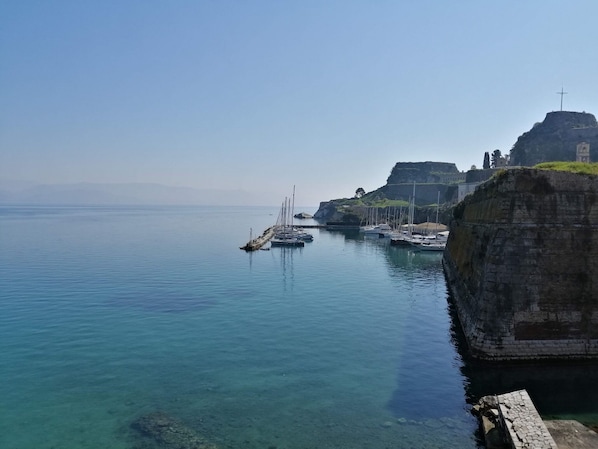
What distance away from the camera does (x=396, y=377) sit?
60.4 feet

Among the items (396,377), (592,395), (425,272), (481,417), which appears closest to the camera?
(481,417)

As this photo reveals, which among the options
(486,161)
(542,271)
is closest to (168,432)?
(542,271)

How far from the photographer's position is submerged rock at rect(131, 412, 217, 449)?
42.8 ft

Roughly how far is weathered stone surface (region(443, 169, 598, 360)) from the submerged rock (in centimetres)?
1206

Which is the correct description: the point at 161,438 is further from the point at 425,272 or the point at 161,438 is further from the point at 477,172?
the point at 477,172

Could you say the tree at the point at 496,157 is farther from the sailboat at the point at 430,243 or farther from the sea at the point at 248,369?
the sea at the point at 248,369

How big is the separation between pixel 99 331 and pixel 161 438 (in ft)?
41.9

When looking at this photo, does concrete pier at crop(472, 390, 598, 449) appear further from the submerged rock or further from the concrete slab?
the submerged rock

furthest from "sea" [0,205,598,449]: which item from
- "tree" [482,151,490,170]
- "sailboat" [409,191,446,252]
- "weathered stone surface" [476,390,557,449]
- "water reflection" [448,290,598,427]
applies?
"tree" [482,151,490,170]

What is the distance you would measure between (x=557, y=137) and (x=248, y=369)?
91.3m

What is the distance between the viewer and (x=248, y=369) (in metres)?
19.1

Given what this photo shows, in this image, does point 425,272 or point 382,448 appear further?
point 425,272

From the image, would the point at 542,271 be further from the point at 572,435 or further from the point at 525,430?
the point at 525,430

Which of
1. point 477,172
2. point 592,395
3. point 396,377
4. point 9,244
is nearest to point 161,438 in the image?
point 396,377
